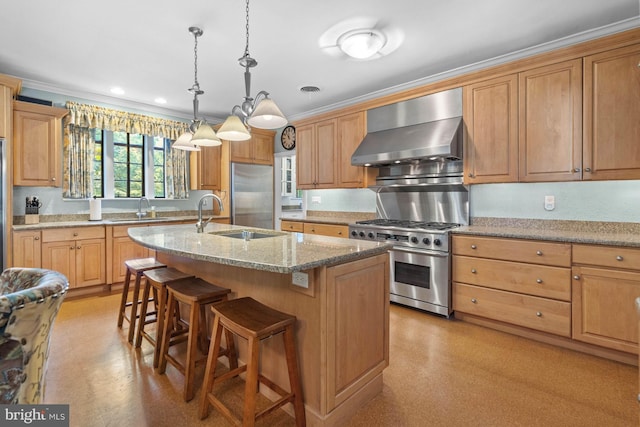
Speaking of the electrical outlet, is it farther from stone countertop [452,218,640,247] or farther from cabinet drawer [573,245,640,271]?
cabinet drawer [573,245,640,271]

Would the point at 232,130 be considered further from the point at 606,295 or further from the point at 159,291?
the point at 606,295

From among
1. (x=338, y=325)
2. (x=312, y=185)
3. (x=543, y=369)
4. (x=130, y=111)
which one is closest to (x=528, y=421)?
(x=543, y=369)

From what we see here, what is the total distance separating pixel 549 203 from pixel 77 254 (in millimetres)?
5179

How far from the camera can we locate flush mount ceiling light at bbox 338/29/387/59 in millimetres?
2758

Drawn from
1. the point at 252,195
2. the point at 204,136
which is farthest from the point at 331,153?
the point at 204,136

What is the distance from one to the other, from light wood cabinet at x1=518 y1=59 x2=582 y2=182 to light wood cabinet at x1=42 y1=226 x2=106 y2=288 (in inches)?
188

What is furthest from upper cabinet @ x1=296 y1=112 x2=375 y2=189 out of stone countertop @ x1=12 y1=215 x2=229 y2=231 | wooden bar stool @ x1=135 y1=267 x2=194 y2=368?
wooden bar stool @ x1=135 y1=267 x2=194 y2=368

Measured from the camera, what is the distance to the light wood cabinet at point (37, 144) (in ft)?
11.8

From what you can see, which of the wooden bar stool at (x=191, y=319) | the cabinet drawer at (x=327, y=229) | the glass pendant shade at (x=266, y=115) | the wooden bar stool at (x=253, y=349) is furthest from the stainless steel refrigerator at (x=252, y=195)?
the wooden bar stool at (x=253, y=349)

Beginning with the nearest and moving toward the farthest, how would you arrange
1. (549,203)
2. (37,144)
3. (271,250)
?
(271,250)
(549,203)
(37,144)

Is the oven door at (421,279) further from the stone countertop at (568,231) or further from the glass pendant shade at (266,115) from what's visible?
the glass pendant shade at (266,115)

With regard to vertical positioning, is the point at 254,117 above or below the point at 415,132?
below

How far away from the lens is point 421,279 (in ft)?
10.9

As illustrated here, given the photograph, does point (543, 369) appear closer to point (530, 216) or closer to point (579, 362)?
point (579, 362)
